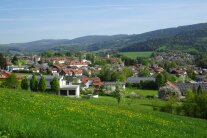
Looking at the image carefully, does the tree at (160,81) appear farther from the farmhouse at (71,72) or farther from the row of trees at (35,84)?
the farmhouse at (71,72)

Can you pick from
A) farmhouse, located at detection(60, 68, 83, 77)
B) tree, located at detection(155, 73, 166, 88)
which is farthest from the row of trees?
farmhouse, located at detection(60, 68, 83, 77)

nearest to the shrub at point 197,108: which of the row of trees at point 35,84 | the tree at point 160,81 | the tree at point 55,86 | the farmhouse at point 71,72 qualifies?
the row of trees at point 35,84

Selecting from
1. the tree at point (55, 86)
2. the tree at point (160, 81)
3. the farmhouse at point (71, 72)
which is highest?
the tree at point (55, 86)

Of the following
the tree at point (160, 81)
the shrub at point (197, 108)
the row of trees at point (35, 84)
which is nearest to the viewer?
the shrub at point (197, 108)

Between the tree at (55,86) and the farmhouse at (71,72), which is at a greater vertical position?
the tree at (55,86)

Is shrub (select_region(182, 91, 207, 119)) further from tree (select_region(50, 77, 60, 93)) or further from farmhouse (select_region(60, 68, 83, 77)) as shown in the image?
farmhouse (select_region(60, 68, 83, 77))

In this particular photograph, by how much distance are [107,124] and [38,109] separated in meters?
3.67

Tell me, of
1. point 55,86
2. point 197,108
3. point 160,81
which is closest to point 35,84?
point 55,86

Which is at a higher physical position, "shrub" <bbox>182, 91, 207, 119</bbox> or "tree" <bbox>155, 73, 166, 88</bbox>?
"shrub" <bbox>182, 91, 207, 119</bbox>

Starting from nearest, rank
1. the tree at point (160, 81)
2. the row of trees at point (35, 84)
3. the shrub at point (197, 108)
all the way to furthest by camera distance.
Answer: the shrub at point (197, 108) → the row of trees at point (35, 84) → the tree at point (160, 81)

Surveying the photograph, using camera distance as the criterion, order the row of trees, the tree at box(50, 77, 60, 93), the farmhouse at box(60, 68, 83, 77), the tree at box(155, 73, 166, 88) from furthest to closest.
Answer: the farmhouse at box(60, 68, 83, 77) < the tree at box(155, 73, 166, 88) < the tree at box(50, 77, 60, 93) < the row of trees

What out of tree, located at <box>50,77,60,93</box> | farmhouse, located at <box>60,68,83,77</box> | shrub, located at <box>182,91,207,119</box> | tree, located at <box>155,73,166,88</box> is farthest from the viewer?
farmhouse, located at <box>60,68,83,77</box>

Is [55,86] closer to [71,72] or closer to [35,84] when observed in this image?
[35,84]

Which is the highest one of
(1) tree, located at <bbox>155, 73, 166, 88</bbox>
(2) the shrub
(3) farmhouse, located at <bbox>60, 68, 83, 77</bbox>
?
(2) the shrub
